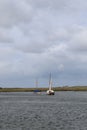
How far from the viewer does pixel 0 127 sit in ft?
254

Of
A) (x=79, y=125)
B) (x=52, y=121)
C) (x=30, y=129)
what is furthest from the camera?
(x=52, y=121)

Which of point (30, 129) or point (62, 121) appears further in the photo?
point (62, 121)

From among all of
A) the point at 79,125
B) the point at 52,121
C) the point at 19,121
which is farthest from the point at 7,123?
the point at 79,125

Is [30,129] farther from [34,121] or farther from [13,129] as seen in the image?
[34,121]

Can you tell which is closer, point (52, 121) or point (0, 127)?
point (0, 127)

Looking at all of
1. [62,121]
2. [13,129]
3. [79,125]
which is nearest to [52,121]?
[62,121]

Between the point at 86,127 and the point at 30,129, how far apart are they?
446 inches

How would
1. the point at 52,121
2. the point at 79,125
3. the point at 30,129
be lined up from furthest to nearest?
the point at 52,121
the point at 79,125
the point at 30,129

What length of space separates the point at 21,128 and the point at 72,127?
1017 centimetres

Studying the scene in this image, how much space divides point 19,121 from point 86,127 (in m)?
18.3

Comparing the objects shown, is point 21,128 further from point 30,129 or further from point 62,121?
Result: point 62,121

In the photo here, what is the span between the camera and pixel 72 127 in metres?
76.6

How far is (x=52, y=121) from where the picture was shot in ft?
288

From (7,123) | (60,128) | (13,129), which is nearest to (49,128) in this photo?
(60,128)
